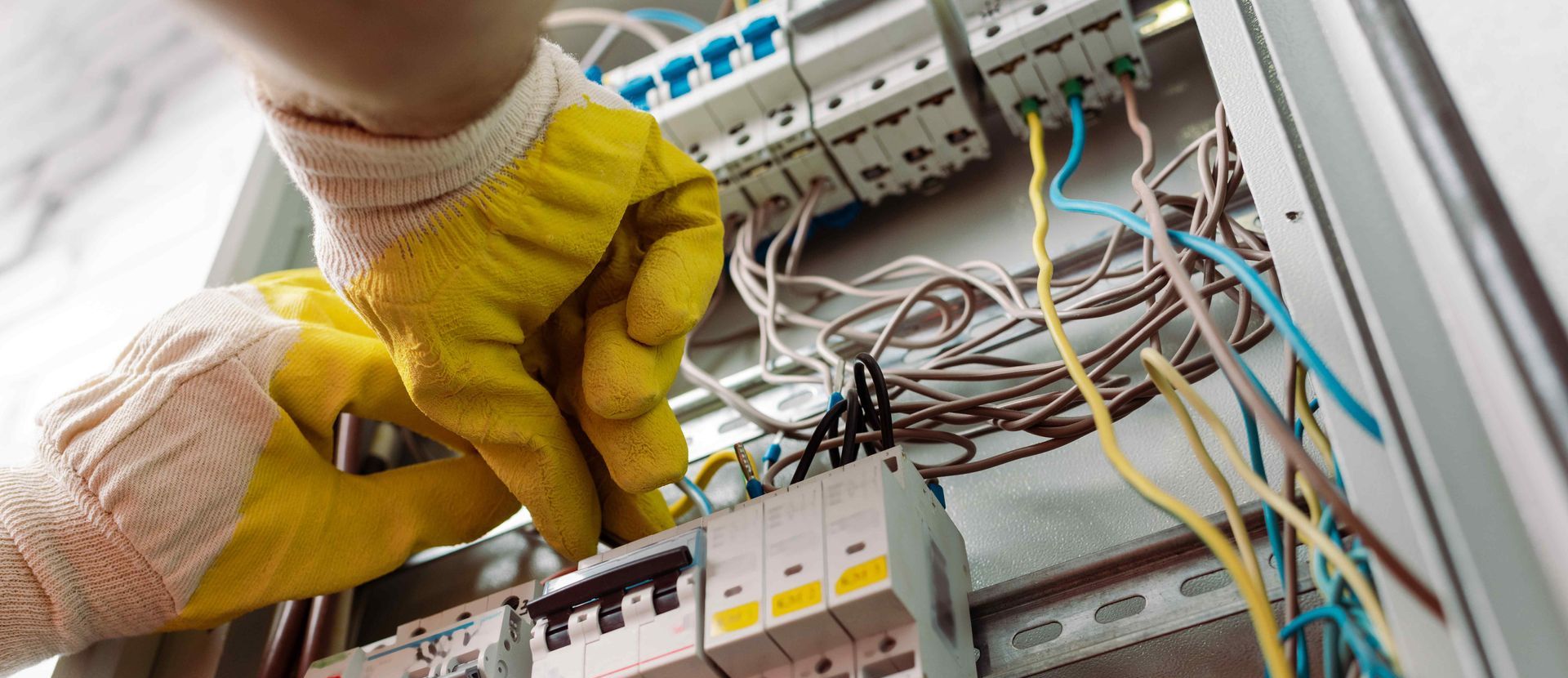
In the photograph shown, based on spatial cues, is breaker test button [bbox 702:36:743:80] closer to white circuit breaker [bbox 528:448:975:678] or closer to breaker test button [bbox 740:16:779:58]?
breaker test button [bbox 740:16:779:58]

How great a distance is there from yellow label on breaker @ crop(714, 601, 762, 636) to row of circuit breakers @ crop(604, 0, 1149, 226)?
0.61m

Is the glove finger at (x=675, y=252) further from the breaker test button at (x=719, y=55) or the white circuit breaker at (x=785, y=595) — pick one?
the breaker test button at (x=719, y=55)

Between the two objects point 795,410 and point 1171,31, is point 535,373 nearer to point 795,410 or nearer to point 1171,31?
point 795,410

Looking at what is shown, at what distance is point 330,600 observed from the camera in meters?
1.07

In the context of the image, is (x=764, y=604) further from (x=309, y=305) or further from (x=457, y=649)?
(x=309, y=305)

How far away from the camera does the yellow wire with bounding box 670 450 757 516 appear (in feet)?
3.39

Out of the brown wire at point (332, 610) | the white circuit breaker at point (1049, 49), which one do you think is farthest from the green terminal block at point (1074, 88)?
the brown wire at point (332, 610)

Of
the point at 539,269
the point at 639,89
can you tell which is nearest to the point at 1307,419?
the point at 539,269

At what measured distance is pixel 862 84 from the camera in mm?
1158

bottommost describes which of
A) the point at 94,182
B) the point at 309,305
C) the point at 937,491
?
the point at 937,491

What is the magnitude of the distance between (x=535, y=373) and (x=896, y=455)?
0.31m

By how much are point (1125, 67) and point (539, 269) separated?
0.64 meters

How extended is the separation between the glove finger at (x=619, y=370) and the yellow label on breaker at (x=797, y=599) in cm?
19

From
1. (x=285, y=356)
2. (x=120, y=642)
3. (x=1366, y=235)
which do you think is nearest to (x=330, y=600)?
(x=120, y=642)
